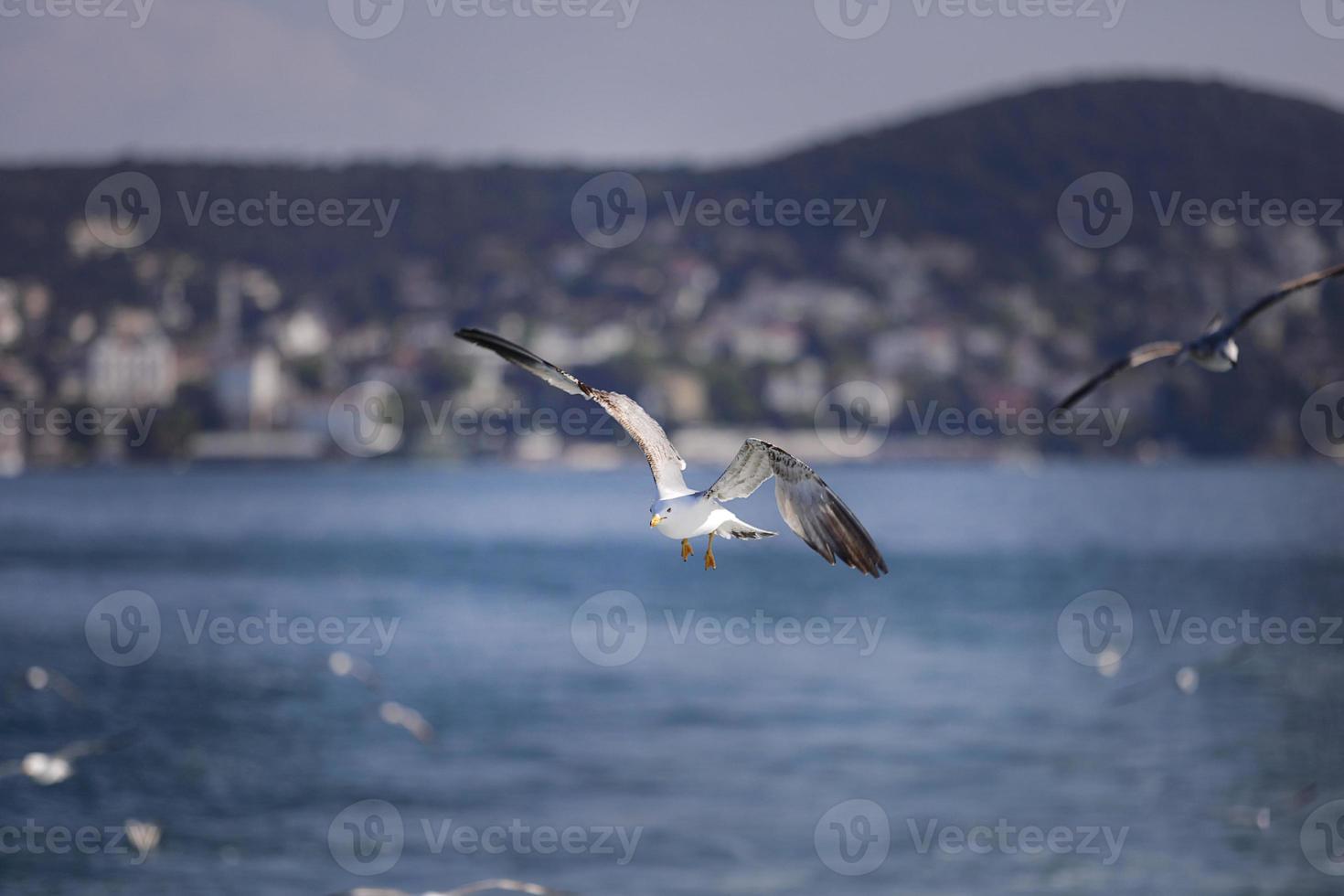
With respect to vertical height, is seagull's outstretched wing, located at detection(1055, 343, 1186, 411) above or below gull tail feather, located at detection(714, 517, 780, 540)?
above

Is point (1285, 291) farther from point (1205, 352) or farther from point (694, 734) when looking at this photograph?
point (694, 734)

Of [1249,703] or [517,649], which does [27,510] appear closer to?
[517,649]

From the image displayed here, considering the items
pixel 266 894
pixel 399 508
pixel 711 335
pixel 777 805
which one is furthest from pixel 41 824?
pixel 711 335

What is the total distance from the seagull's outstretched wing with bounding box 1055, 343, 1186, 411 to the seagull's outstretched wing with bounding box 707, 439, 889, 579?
8.97 ft

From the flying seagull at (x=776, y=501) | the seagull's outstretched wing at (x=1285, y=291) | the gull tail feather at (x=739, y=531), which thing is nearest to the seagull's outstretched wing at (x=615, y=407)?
the flying seagull at (x=776, y=501)

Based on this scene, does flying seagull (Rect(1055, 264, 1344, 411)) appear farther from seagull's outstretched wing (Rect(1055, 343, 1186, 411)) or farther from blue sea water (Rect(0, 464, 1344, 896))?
blue sea water (Rect(0, 464, 1344, 896))

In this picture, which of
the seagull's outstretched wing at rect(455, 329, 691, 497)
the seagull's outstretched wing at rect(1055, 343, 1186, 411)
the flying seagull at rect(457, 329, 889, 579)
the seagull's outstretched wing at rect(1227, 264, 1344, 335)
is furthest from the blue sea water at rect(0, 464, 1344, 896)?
the flying seagull at rect(457, 329, 889, 579)

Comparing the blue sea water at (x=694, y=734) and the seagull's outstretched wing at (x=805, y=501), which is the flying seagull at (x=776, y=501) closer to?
the seagull's outstretched wing at (x=805, y=501)

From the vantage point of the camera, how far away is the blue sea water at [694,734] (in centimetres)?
2525

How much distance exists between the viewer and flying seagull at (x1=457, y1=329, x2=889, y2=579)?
7.51 metres

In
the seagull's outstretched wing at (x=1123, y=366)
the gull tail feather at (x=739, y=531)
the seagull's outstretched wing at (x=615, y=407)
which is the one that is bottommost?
the gull tail feather at (x=739, y=531)

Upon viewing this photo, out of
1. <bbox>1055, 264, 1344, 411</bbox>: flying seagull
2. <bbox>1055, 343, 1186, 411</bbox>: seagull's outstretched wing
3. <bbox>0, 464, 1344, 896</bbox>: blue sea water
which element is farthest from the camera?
<bbox>0, 464, 1344, 896</bbox>: blue sea water

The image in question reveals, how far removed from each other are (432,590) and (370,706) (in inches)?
1520

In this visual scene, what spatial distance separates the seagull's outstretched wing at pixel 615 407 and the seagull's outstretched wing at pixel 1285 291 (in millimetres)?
3598
